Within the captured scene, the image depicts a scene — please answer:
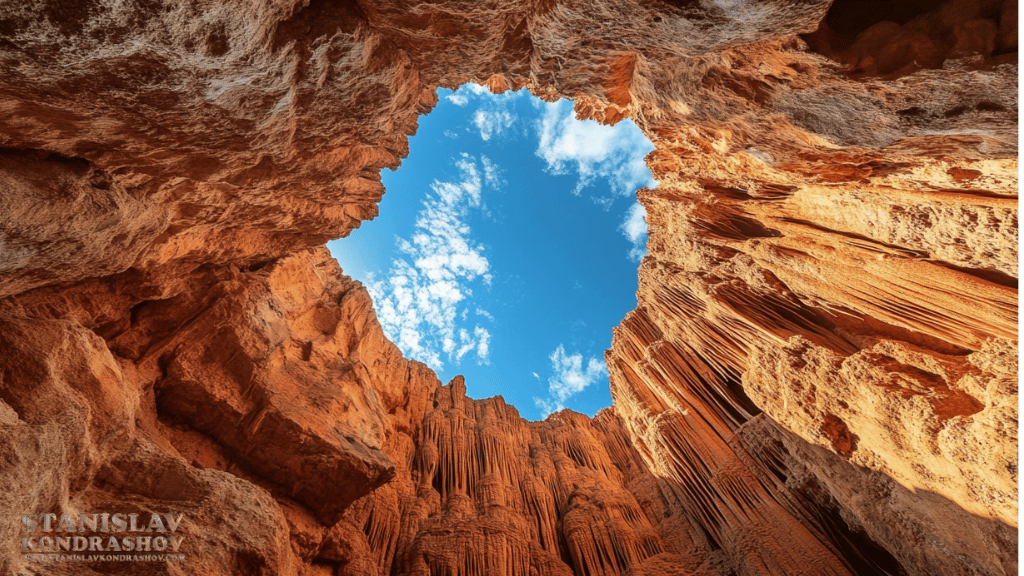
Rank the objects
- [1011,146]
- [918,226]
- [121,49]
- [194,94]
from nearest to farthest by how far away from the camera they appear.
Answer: [121,49] → [194,94] → [1011,146] → [918,226]

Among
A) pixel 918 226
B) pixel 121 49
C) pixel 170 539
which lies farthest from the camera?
pixel 918 226

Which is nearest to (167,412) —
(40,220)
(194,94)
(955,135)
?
(40,220)

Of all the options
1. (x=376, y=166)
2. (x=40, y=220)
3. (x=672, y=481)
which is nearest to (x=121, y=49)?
(x=40, y=220)

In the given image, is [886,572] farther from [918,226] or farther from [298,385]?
[298,385]

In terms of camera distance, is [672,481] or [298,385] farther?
[672,481]

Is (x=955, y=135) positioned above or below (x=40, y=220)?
below

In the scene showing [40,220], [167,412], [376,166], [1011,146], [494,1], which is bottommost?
[1011,146]
